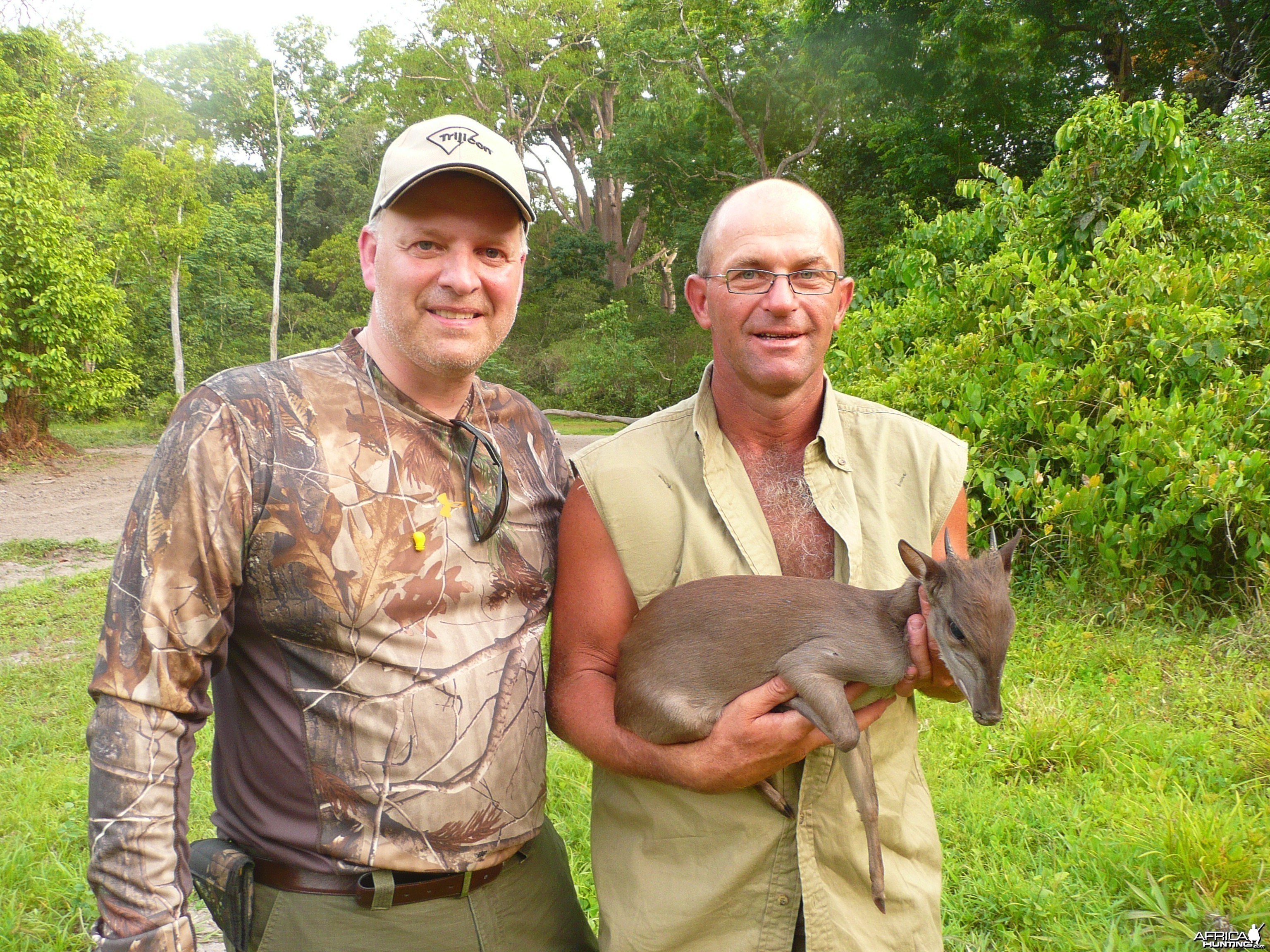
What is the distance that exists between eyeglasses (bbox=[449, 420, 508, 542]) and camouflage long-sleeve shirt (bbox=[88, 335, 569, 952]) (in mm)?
20

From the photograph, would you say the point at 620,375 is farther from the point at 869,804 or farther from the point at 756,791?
the point at 869,804

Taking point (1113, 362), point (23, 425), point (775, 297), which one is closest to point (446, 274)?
point (775, 297)

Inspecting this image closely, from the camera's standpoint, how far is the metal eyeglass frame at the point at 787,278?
278cm

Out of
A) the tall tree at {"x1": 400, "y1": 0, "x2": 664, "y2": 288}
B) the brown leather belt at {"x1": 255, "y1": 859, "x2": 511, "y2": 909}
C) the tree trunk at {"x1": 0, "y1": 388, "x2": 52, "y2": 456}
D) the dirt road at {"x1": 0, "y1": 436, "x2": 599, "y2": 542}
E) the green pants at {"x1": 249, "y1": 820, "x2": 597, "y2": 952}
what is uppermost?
the tall tree at {"x1": 400, "y1": 0, "x2": 664, "y2": 288}

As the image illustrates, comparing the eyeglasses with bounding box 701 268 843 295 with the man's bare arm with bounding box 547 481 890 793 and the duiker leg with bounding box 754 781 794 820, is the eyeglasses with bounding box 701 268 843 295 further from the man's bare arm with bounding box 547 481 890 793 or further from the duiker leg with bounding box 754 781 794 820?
the duiker leg with bounding box 754 781 794 820

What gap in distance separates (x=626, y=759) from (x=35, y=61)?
112 feet

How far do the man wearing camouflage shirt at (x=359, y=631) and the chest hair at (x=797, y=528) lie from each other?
30.7 inches

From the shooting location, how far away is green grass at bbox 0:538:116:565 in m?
12.2

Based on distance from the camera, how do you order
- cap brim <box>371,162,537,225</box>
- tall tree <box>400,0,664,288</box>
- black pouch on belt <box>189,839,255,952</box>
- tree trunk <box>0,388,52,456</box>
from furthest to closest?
tall tree <box>400,0,664,288</box>
tree trunk <box>0,388,52,456</box>
cap brim <box>371,162,537,225</box>
black pouch on belt <box>189,839,255,952</box>

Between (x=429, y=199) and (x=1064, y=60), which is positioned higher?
(x=1064, y=60)

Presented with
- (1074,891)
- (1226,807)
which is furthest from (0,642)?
(1226,807)

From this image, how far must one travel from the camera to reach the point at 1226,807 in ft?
14.9

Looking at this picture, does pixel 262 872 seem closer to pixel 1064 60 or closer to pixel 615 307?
pixel 1064 60

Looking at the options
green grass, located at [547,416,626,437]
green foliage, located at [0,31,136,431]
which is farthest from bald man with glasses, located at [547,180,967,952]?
green grass, located at [547,416,626,437]
